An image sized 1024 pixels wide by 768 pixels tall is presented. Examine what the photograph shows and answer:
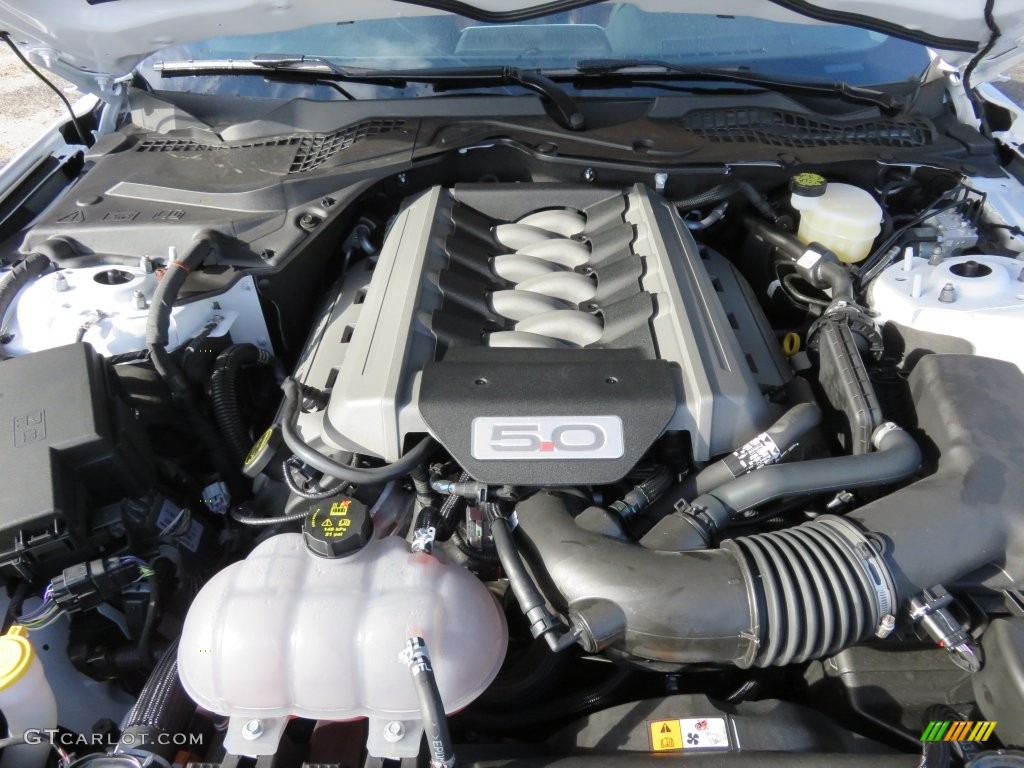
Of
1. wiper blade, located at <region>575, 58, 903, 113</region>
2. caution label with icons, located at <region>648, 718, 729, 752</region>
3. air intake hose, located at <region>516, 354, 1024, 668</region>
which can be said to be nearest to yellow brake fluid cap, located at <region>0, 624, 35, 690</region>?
air intake hose, located at <region>516, 354, 1024, 668</region>

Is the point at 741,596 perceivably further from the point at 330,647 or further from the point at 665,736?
the point at 330,647

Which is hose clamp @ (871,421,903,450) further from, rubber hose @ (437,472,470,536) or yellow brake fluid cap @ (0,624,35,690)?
yellow brake fluid cap @ (0,624,35,690)

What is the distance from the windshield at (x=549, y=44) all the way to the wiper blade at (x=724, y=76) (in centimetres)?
2

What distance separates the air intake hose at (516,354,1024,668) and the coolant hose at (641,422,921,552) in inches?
1.6

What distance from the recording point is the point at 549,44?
1.90 m


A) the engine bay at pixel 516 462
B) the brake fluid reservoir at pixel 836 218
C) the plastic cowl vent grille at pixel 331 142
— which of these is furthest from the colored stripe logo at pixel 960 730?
the plastic cowl vent grille at pixel 331 142

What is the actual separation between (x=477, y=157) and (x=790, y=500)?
3.53 feet

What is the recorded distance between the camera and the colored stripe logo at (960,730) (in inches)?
37.3

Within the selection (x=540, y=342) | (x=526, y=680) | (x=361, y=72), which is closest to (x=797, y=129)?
(x=540, y=342)

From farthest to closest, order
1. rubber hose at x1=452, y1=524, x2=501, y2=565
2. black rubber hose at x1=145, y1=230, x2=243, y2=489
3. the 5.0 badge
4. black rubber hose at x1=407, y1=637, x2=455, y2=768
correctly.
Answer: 1. black rubber hose at x1=145, y1=230, x2=243, y2=489
2. rubber hose at x1=452, y1=524, x2=501, y2=565
3. the 5.0 badge
4. black rubber hose at x1=407, y1=637, x2=455, y2=768

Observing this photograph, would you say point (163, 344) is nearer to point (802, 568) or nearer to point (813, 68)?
point (802, 568)

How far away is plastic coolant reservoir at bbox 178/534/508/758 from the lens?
1001mm

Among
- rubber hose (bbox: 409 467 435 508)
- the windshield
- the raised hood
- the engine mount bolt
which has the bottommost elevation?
the engine mount bolt

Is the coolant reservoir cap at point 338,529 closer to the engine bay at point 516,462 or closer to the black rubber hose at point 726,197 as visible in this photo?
the engine bay at point 516,462
